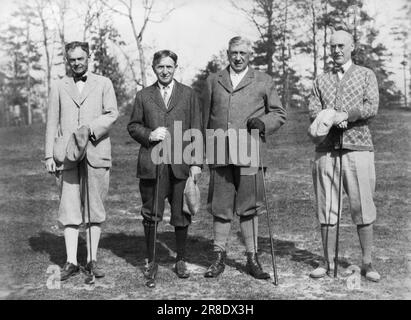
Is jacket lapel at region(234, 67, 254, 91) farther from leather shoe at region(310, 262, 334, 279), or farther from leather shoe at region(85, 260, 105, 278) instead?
leather shoe at region(85, 260, 105, 278)

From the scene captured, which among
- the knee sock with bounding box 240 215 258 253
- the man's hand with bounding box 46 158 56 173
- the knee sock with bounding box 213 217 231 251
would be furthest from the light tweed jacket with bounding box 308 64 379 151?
the man's hand with bounding box 46 158 56 173

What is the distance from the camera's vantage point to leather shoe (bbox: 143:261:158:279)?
16.0 ft

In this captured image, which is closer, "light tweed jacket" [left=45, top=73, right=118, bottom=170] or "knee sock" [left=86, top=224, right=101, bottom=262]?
"light tweed jacket" [left=45, top=73, right=118, bottom=170]

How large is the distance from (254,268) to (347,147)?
4.52ft

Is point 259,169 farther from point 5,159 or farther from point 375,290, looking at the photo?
point 5,159

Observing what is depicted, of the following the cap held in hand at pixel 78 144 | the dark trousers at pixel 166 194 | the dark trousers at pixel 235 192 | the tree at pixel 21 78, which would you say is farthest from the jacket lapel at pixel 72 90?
the tree at pixel 21 78

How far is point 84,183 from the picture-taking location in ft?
16.7

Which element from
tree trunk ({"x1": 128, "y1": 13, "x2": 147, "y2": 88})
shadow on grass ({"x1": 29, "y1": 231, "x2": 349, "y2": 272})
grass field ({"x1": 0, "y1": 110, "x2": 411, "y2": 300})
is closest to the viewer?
grass field ({"x1": 0, "y1": 110, "x2": 411, "y2": 300})

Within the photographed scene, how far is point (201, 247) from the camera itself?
6258 millimetres

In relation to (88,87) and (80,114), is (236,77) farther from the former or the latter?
(80,114)

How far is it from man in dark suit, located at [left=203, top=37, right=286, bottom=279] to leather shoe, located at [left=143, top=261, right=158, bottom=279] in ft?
1.55

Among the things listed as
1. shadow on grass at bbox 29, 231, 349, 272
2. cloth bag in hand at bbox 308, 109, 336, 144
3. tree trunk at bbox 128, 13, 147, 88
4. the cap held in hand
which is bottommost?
shadow on grass at bbox 29, 231, 349, 272
